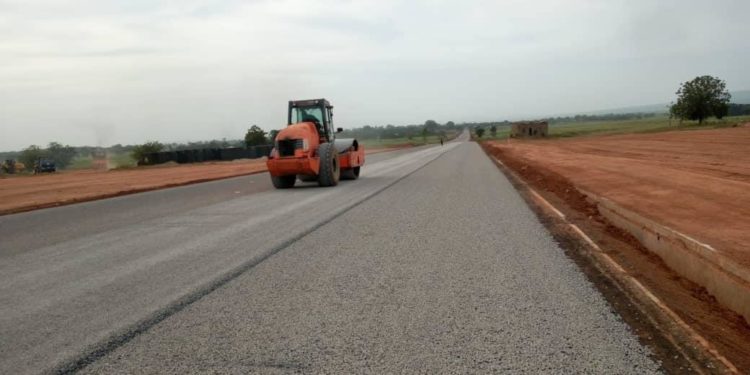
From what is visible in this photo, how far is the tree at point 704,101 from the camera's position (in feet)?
262

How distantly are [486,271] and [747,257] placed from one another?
295cm

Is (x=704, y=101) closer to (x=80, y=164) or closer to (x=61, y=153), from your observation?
(x=80, y=164)

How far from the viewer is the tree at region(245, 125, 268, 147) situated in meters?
69.6

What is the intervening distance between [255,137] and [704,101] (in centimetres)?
6364

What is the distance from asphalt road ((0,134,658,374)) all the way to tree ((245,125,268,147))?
61.1 m

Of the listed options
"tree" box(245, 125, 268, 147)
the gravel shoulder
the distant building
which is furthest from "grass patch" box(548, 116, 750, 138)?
the gravel shoulder

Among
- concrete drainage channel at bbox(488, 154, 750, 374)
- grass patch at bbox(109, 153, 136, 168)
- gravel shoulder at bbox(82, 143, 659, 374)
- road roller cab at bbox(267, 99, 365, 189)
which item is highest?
road roller cab at bbox(267, 99, 365, 189)

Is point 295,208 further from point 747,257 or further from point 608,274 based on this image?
point 747,257

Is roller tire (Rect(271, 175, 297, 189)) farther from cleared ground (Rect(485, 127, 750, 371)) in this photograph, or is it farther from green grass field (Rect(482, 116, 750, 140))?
green grass field (Rect(482, 116, 750, 140))

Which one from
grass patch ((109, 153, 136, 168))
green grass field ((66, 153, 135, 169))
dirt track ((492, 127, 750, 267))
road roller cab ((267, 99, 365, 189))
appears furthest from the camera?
green grass field ((66, 153, 135, 169))

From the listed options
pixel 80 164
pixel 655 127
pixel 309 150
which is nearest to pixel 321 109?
pixel 309 150

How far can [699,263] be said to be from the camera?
19.2ft

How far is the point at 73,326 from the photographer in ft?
14.3

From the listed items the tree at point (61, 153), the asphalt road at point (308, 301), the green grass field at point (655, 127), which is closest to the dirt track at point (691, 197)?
the asphalt road at point (308, 301)
